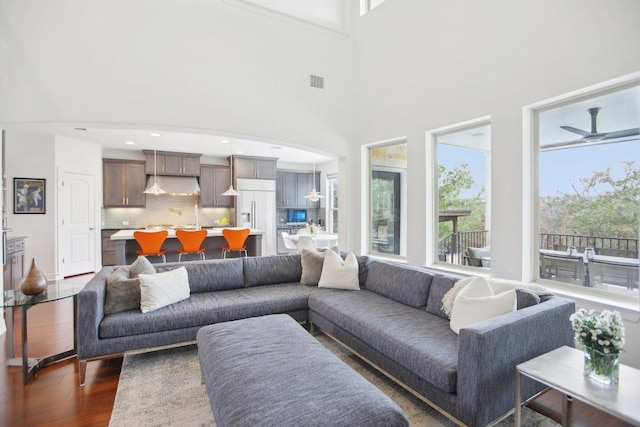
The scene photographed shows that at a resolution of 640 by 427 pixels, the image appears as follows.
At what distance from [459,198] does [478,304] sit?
6.65 feet

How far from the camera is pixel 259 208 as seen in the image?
840 centimetres

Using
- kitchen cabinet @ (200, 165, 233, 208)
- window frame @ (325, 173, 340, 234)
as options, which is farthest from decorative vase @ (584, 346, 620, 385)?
kitchen cabinet @ (200, 165, 233, 208)

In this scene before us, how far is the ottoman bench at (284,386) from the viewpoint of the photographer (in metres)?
1.40

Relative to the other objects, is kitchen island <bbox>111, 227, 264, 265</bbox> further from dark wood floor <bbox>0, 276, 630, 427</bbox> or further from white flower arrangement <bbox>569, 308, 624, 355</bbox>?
white flower arrangement <bbox>569, 308, 624, 355</bbox>

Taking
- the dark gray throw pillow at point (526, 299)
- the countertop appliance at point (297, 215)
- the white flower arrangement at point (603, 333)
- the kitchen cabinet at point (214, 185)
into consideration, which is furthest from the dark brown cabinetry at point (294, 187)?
the white flower arrangement at point (603, 333)

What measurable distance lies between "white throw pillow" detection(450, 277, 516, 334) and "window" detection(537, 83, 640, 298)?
125cm

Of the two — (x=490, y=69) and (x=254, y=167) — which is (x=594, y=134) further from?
(x=254, y=167)

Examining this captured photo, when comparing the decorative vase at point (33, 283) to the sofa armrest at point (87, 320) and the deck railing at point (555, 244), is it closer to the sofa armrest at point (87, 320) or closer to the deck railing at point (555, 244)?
the sofa armrest at point (87, 320)

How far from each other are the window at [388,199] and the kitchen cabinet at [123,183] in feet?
18.3

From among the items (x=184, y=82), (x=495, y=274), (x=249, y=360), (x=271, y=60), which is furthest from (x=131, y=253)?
(x=495, y=274)

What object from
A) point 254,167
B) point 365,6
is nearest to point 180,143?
point 254,167

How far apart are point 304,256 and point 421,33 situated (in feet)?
10.3

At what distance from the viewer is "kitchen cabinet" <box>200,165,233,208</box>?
8266 mm

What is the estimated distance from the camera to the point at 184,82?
410 cm
